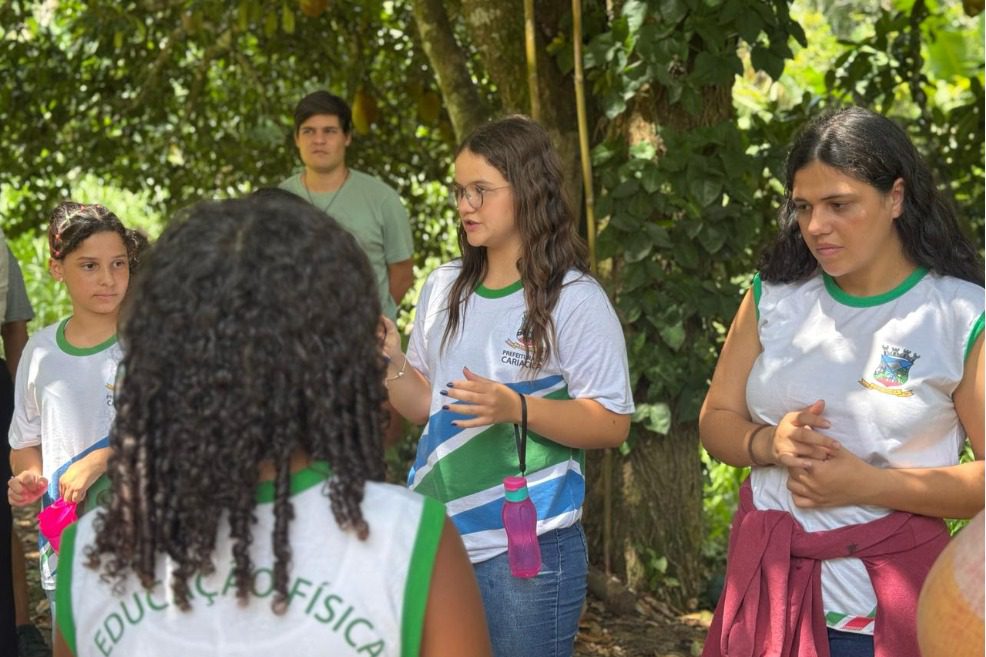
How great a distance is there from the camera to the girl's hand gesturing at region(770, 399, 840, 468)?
7.43ft

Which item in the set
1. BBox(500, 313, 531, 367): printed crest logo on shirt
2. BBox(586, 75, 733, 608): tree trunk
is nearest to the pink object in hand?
BBox(500, 313, 531, 367): printed crest logo on shirt

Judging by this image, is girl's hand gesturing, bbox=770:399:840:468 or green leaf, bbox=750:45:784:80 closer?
girl's hand gesturing, bbox=770:399:840:468

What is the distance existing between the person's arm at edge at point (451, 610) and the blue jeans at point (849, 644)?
101 centimetres

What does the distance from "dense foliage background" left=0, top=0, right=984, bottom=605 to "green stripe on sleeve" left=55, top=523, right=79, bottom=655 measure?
3070 millimetres

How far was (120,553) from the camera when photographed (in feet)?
5.05

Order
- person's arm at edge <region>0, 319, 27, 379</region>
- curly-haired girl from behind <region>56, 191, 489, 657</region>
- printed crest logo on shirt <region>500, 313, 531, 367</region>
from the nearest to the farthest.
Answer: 1. curly-haired girl from behind <region>56, 191, 489, 657</region>
2. printed crest logo on shirt <region>500, 313, 531, 367</region>
3. person's arm at edge <region>0, 319, 27, 379</region>

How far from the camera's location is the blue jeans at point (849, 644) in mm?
2324

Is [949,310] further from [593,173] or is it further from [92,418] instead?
[593,173]

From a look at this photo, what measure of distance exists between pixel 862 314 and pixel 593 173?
7.87ft

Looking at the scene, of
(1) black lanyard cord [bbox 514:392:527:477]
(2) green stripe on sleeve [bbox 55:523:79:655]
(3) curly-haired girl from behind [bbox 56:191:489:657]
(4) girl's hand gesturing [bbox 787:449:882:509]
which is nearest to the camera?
(3) curly-haired girl from behind [bbox 56:191:489:657]

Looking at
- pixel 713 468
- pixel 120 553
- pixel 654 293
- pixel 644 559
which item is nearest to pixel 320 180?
pixel 654 293

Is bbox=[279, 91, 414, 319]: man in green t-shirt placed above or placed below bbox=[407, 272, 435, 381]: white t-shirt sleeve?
above

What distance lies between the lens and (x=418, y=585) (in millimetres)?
1515

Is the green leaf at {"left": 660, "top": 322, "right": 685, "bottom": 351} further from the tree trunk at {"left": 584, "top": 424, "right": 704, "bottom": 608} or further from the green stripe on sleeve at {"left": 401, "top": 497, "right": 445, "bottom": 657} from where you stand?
the green stripe on sleeve at {"left": 401, "top": 497, "right": 445, "bottom": 657}
